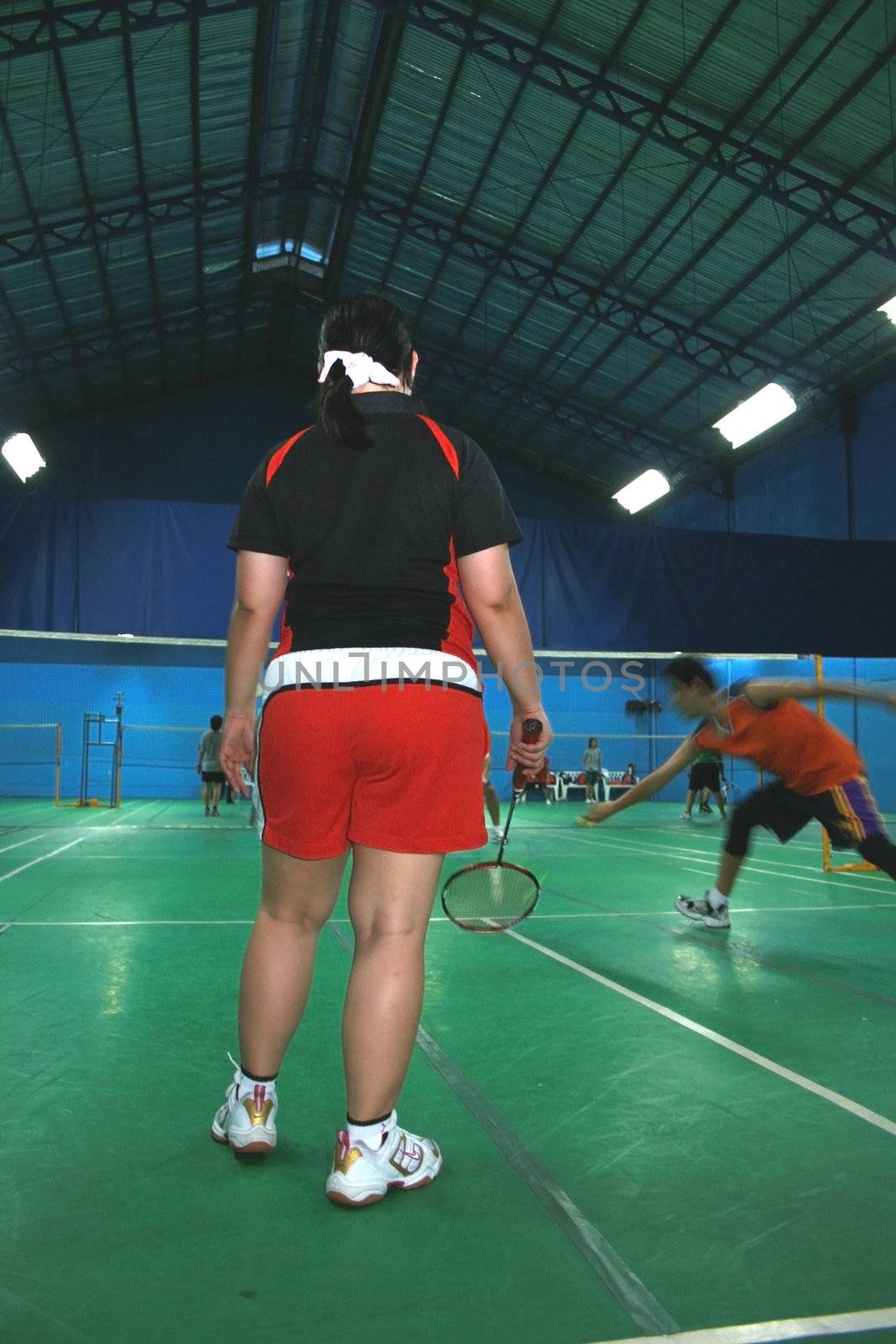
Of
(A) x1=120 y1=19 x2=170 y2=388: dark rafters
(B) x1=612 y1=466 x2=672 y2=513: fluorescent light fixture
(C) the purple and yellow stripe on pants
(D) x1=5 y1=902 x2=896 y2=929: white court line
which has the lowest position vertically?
(D) x1=5 y1=902 x2=896 y2=929: white court line

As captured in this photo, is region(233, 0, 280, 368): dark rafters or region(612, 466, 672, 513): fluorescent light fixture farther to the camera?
region(612, 466, 672, 513): fluorescent light fixture

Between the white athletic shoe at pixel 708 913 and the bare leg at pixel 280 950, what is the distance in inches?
148

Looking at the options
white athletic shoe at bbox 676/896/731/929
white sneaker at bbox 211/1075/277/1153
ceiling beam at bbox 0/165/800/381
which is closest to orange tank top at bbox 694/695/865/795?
white athletic shoe at bbox 676/896/731/929

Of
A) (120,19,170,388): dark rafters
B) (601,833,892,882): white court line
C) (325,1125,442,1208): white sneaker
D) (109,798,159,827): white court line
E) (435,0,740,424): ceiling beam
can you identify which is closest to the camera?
(325,1125,442,1208): white sneaker

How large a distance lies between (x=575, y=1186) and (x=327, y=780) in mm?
1029

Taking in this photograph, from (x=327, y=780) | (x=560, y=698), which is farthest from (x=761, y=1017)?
(x=560, y=698)

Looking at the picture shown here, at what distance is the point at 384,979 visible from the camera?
2041 mm

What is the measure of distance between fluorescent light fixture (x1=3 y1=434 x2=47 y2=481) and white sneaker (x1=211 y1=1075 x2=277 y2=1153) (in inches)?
719

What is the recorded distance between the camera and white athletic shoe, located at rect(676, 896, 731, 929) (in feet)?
18.0

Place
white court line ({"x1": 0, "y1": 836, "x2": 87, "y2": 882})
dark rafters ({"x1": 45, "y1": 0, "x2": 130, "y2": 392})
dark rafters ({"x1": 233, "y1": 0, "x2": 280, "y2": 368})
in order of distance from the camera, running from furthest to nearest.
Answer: dark rafters ({"x1": 233, "y1": 0, "x2": 280, "y2": 368}), dark rafters ({"x1": 45, "y1": 0, "x2": 130, "y2": 392}), white court line ({"x1": 0, "y1": 836, "x2": 87, "y2": 882})

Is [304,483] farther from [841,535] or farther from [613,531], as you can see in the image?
[841,535]

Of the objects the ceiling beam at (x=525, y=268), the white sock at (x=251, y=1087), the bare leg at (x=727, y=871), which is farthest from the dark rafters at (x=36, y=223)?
the white sock at (x=251, y=1087)

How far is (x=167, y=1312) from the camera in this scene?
1.61m

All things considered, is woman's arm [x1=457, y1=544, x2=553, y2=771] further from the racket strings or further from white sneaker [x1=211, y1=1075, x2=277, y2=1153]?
the racket strings
